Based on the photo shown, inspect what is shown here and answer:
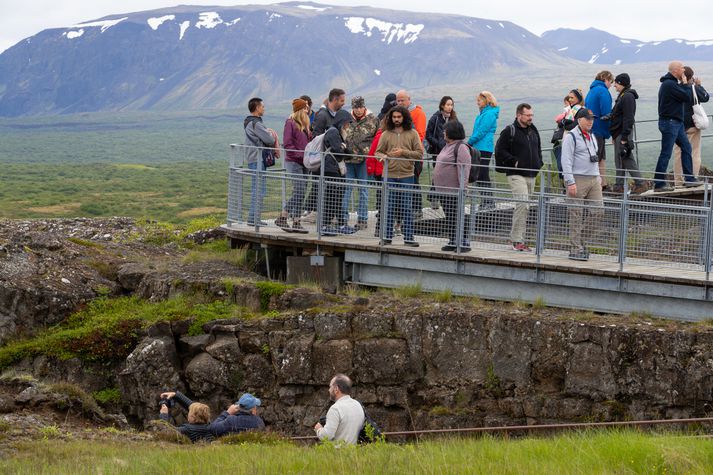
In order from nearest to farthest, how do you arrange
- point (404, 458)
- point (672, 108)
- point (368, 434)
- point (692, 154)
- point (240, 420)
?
point (404, 458), point (368, 434), point (240, 420), point (672, 108), point (692, 154)

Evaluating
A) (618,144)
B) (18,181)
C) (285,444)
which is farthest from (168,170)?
(285,444)

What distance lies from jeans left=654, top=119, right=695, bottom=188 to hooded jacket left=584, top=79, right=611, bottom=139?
3.51 feet

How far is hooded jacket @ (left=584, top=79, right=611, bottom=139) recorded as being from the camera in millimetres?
23797

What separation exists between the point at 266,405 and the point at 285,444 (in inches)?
193

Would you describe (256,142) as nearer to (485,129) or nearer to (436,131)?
(436,131)

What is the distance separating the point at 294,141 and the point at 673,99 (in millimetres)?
7376

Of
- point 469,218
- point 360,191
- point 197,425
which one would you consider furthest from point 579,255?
point 197,425

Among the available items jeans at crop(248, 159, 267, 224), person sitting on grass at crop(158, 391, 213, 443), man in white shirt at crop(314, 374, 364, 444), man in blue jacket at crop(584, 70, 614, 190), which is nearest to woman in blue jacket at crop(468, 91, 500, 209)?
man in blue jacket at crop(584, 70, 614, 190)

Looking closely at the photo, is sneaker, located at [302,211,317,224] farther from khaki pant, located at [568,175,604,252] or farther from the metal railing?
khaki pant, located at [568,175,604,252]

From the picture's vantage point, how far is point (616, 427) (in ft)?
54.3

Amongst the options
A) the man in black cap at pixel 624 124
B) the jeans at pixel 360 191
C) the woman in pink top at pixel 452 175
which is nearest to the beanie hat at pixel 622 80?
the man in black cap at pixel 624 124

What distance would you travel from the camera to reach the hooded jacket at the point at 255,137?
21891mm

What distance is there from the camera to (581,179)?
64.1ft

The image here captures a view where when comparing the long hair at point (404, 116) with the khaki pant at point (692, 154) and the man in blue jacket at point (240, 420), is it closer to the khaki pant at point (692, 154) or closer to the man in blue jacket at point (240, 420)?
the man in blue jacket at point (240, 420)
